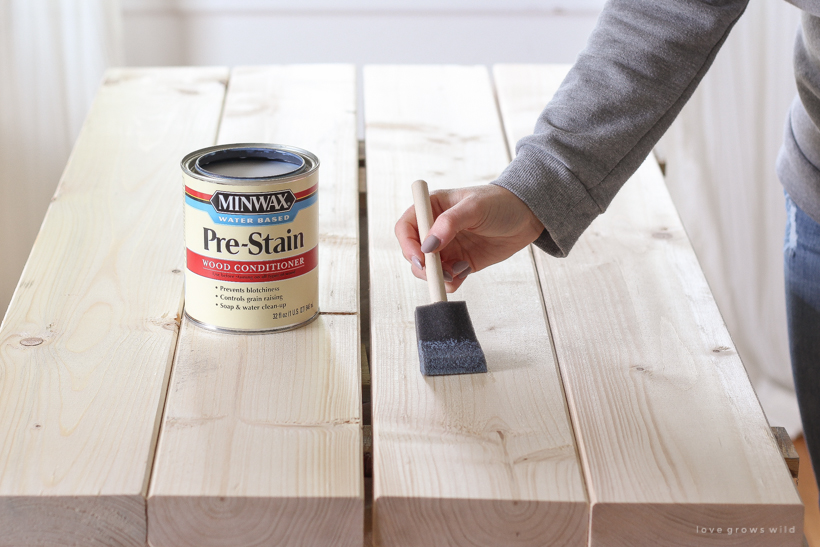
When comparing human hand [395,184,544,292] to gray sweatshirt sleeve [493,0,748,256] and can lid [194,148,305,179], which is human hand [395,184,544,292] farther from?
can lid [194,148,305,179]

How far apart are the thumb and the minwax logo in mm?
138

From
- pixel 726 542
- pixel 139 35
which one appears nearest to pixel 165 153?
pixel 726 542

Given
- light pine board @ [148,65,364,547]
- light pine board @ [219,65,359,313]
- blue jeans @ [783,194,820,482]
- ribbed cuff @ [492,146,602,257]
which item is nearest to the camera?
light pine board @ [148,65,364,547]

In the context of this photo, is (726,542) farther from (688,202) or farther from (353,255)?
(688,202)

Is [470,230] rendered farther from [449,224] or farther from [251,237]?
[251,237]

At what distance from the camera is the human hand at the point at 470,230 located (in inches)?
30.3

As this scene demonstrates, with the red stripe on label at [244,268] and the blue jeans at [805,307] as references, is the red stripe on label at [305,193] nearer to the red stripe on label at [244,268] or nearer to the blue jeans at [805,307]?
the red stripe on label at [244,268]

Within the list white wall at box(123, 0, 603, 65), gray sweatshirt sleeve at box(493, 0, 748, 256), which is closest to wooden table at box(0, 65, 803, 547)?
gray sweatshirt sleeve at box(493, 0, 748, 256)

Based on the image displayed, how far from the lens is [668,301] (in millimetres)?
875

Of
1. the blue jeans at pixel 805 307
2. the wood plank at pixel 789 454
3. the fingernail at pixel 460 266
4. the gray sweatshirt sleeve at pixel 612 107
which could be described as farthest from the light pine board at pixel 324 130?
the blue jeans at pixel 805 307

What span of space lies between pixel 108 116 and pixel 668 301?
901mm

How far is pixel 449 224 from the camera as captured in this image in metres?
0.76

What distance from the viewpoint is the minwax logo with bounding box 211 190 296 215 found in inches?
28.0

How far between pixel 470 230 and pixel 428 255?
0.06m
